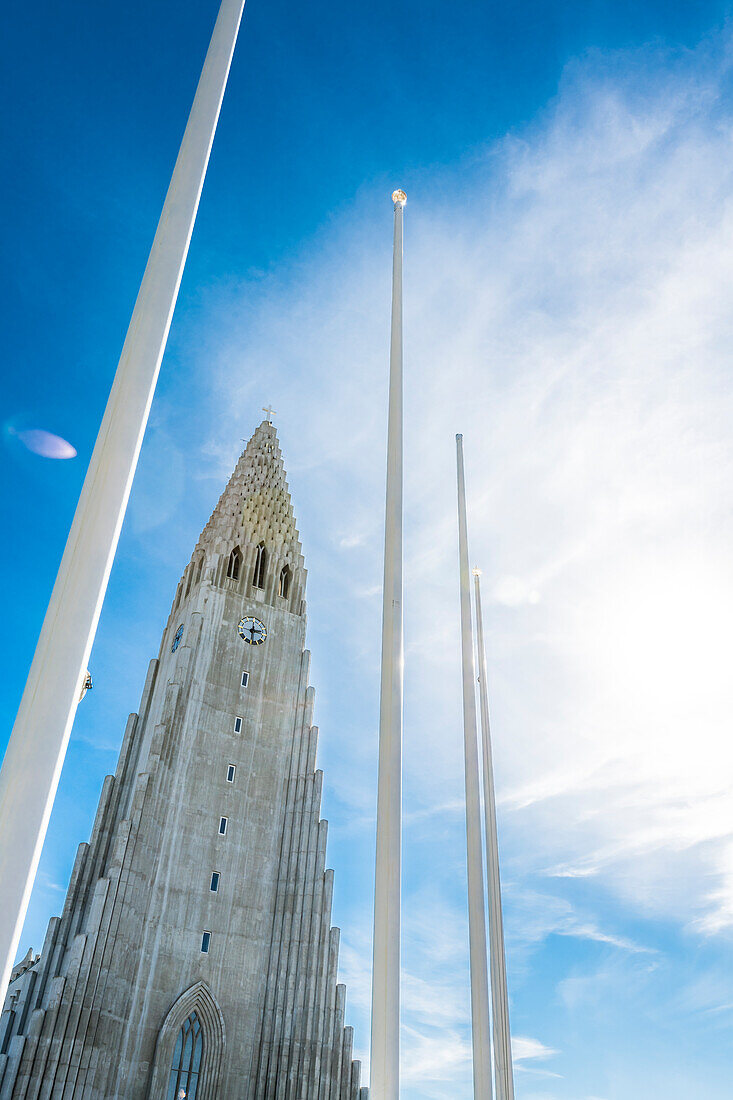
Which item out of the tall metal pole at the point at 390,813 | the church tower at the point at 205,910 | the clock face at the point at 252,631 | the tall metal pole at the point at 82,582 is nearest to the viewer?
the tall metal pole at the point at 82,582

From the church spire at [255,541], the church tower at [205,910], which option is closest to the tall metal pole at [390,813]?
the church tower at [205,910]

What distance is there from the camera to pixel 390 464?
50.9ft

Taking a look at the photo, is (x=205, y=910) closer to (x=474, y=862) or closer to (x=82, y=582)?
(x=474, y=862)

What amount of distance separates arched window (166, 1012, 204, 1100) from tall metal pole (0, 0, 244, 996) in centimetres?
3352

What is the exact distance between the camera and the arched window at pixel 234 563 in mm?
50312

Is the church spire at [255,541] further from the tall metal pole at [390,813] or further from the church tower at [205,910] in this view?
the tall metal pole at [390,813]

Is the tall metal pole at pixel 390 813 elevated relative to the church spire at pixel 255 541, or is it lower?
lower

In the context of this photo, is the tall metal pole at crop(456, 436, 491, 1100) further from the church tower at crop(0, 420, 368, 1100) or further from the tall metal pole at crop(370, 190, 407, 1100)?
the church tower at crop(0, 420, 368, 1100)

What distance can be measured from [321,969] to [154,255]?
118 feet

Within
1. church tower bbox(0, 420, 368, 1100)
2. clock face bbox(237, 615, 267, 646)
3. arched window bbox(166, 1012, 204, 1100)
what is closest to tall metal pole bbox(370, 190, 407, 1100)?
church tower bbox(0, 420, 368, 1100)

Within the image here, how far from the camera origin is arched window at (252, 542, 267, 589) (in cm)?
5087

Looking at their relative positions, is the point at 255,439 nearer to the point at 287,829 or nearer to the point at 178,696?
the point at 178,696

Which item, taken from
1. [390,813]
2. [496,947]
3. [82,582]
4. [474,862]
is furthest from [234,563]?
[82,582]

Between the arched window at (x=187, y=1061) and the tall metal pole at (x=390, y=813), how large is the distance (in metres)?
28.4
